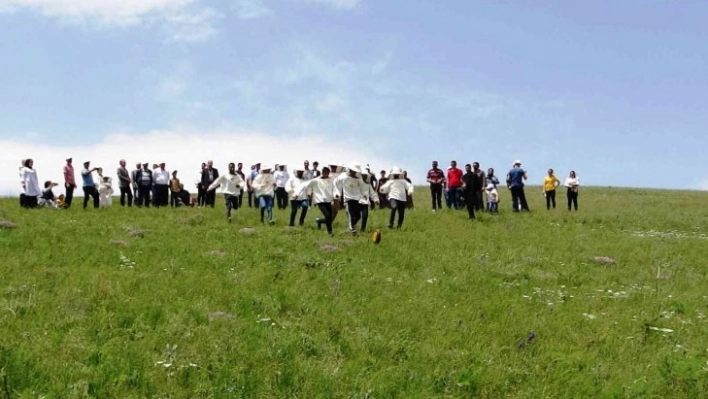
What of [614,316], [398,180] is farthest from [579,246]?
[614,316]

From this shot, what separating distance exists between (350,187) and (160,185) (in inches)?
494

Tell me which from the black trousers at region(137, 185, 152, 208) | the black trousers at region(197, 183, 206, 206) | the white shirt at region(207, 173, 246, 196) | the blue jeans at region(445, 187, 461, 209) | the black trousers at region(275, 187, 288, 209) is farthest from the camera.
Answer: the black trousers at region(197, 183, 206, 206)

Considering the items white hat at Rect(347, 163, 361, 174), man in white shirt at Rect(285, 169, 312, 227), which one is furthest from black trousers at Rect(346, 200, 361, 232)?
man in white shirt at Rect(285, 169, 312, 227)

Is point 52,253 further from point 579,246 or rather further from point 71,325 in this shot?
point 579,246

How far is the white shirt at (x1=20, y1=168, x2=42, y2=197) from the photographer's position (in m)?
25.8

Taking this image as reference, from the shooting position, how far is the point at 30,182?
2600 cm

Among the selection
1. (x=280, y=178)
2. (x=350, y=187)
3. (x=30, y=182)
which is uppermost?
(x=280, y=178)

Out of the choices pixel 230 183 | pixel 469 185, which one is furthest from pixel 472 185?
pixel 230 183

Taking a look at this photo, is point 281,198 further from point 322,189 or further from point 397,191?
point 322,189

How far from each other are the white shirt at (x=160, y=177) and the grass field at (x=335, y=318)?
34.7 ft

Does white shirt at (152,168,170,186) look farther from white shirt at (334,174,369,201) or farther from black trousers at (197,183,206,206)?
white shirt at (334,174,369,201)

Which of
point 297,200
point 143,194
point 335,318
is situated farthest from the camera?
point 143,194

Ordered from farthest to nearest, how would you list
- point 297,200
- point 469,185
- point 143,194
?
point 143,194, point 469,185, point 297,200

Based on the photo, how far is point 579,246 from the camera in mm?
20547
